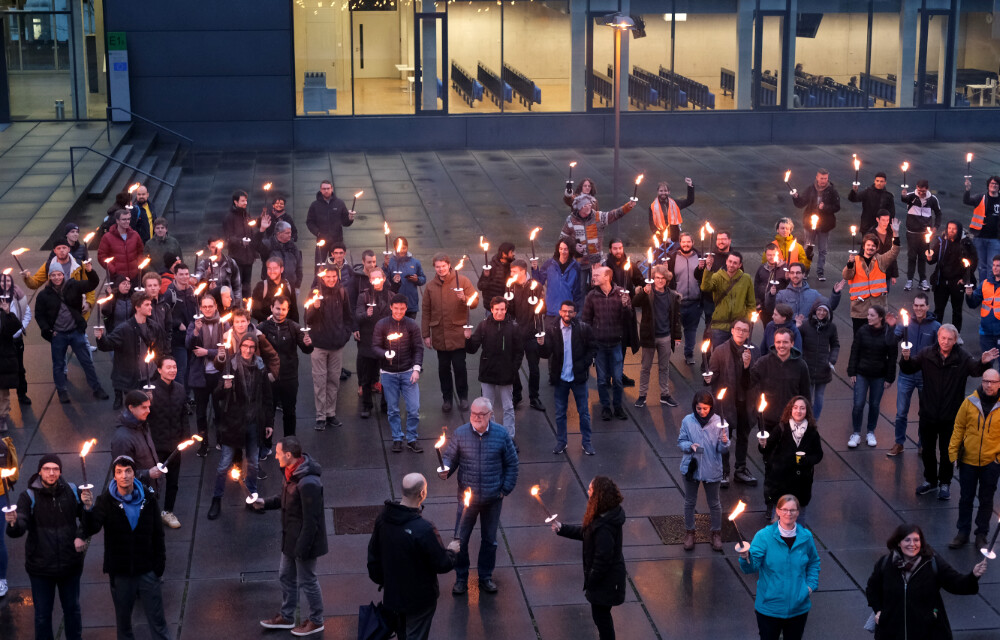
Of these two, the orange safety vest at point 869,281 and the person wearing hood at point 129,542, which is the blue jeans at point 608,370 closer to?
the orange safety vest at point 869,281

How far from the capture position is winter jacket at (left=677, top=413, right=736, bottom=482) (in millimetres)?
11516

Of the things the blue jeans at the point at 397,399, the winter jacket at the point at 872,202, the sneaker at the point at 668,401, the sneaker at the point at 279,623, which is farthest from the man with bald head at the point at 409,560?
the winter jacket at the point at 872,202

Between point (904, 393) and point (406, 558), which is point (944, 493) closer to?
point (904, 393)

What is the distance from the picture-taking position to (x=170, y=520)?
39.5 ft

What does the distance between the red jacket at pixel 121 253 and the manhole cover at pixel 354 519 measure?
5.79m

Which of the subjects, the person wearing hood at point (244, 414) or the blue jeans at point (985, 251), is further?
the blue jeans at point (985, 251)

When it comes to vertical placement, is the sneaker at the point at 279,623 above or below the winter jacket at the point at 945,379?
below

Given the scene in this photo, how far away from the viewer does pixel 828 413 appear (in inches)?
594

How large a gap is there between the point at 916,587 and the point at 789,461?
2.55 meters

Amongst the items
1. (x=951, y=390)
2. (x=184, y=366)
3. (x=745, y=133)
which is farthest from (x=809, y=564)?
(x=745, y=133)

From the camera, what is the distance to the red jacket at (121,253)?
1653 cm

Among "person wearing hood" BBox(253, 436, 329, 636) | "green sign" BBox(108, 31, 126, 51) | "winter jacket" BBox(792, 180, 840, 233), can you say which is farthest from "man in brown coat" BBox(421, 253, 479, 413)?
"green sign" BBox(108, 31, 126, 51)

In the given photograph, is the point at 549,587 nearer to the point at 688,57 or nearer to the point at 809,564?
the point at 809,564

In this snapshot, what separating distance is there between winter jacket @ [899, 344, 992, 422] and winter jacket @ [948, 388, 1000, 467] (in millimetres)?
771
